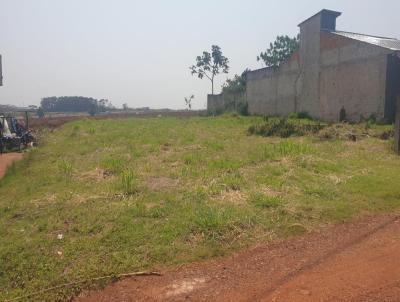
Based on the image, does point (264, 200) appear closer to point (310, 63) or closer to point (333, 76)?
point (333, 76)

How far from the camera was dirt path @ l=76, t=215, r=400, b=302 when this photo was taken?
3.38 metres

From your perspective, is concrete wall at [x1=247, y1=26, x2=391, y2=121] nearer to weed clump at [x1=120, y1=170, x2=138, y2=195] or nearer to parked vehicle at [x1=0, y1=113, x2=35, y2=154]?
weed clump at [x1=120, y1=170, x2=138, y2=195]

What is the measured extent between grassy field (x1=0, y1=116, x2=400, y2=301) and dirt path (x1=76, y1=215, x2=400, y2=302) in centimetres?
29

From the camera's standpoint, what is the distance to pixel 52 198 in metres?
6.66

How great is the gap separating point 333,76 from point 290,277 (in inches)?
771

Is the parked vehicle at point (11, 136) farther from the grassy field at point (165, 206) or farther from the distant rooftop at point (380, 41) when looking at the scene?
the distant rooftop at point (380, 41)

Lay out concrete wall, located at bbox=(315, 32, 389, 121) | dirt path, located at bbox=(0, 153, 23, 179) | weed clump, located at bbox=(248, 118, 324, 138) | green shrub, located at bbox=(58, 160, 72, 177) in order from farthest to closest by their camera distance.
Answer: concrete wall, located at bbox=(315, 32, 389, 121) < weed clump, located at bbox=(248, 118, 324, 138) < dirt path, located at bbox=(0, 153, 23, 179) < green shrub, located at bbox=(58, 160, 72, 177)

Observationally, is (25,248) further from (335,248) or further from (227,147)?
(227,147)

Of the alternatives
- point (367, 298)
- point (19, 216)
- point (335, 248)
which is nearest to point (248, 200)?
point (335, 248)

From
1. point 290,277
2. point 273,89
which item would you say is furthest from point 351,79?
point 290,277

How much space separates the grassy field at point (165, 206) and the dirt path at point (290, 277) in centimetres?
29

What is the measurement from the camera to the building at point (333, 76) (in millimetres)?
17578

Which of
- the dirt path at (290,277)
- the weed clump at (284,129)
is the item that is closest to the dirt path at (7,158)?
the dirt path at (290,277)

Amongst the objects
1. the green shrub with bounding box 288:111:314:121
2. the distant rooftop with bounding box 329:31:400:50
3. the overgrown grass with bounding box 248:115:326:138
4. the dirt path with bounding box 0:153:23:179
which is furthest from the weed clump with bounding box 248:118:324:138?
the dirt path with bounding box 0:153:23:179
